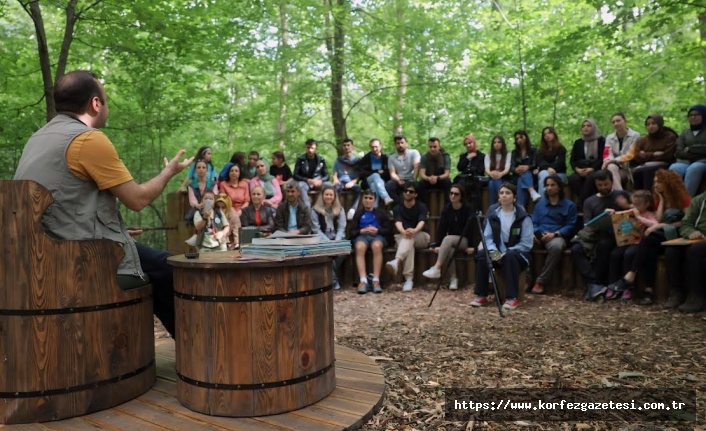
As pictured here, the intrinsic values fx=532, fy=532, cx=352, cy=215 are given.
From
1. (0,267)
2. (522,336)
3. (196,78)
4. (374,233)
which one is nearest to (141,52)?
(196,78)

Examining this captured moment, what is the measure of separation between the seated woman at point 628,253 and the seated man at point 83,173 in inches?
200

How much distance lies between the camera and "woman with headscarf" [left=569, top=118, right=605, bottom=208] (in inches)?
284

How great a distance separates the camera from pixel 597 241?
20.6 feet

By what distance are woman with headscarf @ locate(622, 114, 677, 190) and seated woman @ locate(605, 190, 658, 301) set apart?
73cm

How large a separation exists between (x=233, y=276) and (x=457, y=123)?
414 inches

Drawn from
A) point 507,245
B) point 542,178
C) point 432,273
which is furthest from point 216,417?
point 542,178

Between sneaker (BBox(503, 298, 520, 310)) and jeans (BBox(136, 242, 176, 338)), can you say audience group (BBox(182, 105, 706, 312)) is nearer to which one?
sneaker (BBox(503, 298, 520, 310))

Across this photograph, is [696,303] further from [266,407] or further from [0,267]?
[0,267]

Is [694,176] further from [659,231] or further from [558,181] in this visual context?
[558,181]

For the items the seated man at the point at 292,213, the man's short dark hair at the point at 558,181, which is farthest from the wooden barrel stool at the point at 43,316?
the man's short dark hair at the point at 558,181

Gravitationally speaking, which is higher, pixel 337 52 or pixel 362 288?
pixel 337 52

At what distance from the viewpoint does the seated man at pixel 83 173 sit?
2.48 m

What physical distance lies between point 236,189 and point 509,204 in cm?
424

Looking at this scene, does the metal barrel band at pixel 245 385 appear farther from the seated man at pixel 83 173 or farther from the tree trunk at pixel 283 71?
the tree trunk at pixel 283 71
